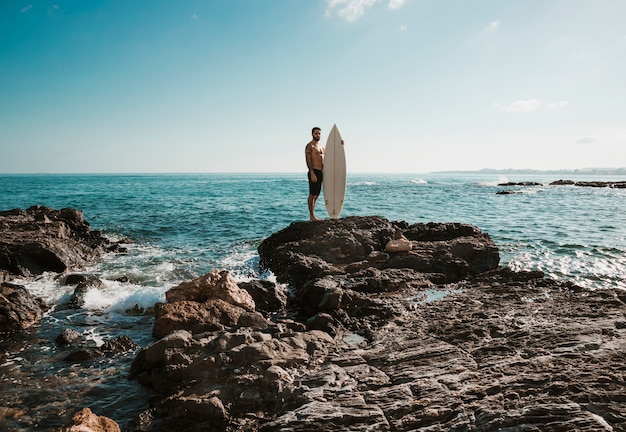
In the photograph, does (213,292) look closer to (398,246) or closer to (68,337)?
(68,337)

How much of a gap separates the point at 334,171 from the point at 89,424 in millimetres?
10195

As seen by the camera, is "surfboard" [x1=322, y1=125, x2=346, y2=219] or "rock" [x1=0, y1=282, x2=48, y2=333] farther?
"surfboard" [x1=322, y1=125, x2=346, y2=219]

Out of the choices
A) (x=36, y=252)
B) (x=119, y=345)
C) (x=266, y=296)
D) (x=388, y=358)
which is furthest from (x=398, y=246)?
(x=36, y=252)

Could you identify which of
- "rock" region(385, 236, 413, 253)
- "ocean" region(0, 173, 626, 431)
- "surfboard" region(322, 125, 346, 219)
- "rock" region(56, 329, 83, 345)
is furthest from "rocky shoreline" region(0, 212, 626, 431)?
"surfboard" region(322, 125, 346, 219)

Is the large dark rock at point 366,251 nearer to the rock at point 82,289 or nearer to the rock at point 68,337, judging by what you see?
the rock at point 82,289

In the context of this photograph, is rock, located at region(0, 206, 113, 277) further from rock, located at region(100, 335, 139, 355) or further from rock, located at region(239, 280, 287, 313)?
rock, located at region(239, 280, 287, 313)

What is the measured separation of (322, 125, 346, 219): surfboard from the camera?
42.0ft

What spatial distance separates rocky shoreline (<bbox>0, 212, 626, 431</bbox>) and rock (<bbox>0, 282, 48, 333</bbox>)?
150 millimetres

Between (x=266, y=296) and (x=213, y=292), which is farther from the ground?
(x=213, y=292)

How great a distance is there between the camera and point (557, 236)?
16.5m

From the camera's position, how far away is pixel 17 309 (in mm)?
6883

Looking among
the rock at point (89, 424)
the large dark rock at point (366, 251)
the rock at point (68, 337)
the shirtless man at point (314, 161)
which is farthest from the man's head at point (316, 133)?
the rock at point (89, 424)

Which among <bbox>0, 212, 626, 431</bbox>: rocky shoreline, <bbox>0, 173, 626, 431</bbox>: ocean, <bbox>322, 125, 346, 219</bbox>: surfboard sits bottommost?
<bbox>0, 173, 626, 431</bbox>: ocean

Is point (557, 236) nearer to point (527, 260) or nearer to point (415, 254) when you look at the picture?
point (527, 260)
